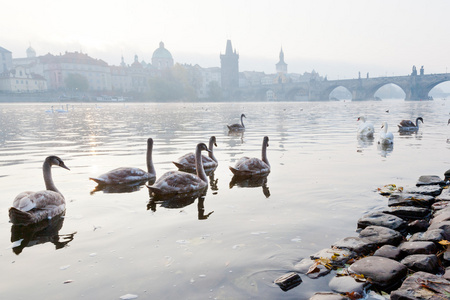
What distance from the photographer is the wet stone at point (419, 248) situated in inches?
147

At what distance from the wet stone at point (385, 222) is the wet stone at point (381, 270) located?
42.5 inches

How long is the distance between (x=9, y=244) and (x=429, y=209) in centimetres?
587

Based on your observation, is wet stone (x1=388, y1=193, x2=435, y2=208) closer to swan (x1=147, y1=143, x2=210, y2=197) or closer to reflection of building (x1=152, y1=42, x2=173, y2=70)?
swan (x1=147, y1=143, x2=210, y2=197)

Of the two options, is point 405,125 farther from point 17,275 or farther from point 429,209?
point 17,275

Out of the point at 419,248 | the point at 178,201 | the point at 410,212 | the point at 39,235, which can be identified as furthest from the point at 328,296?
the point at 39,235

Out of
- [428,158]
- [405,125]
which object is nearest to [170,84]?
[405,125]

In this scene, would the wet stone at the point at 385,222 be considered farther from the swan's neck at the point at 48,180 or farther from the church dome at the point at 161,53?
the church dome at the point at 161,53

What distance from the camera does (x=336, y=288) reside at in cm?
329

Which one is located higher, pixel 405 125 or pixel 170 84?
pixel 170 84

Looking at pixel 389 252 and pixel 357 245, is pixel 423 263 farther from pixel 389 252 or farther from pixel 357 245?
pixel 357 245

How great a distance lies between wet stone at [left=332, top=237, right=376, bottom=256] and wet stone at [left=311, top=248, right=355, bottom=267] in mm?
95

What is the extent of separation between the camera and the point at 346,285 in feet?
10.8

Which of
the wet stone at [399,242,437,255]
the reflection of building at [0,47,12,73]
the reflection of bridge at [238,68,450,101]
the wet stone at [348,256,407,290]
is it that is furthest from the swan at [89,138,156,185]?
the reflection of building at [0,47,12,73]

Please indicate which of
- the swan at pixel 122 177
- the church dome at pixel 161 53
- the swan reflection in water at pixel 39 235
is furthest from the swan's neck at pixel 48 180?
the church dome at pixel 161 53
